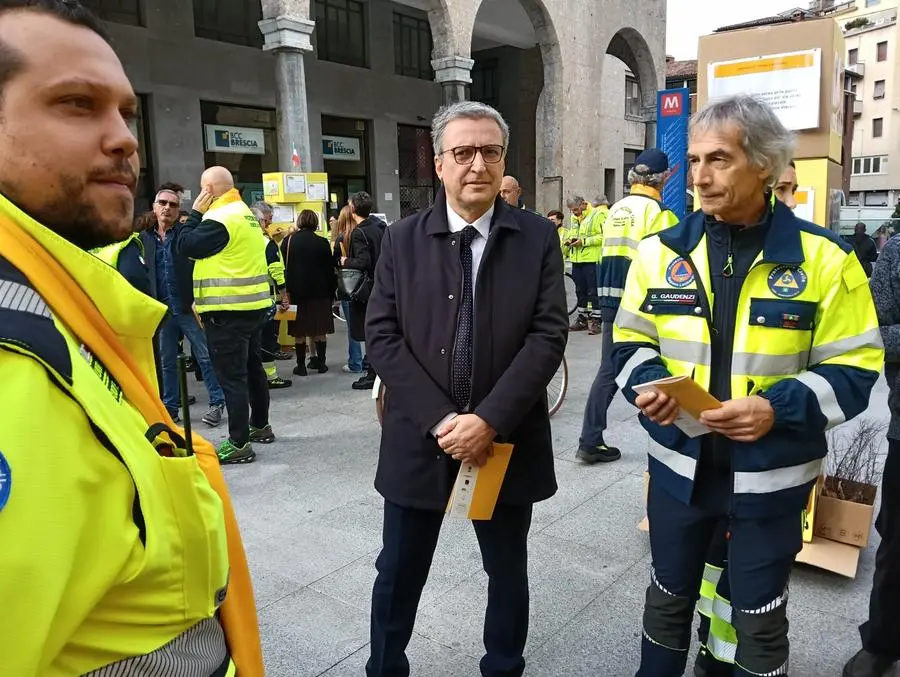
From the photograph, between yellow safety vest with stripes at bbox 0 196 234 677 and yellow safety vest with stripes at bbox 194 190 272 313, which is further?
yellow safety vest with stripes at bbox 194 190 272 313

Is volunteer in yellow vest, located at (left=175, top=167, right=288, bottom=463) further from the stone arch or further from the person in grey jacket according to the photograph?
the stone arch

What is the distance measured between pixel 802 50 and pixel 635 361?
8.44 ft

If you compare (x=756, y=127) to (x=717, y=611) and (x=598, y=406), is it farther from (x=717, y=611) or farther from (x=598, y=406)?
(x=598, y=406)

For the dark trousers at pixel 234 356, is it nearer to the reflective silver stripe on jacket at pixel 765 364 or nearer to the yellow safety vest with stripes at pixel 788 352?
the yellow safety vest with stripes at pixel 788 352

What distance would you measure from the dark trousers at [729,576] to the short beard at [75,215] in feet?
5.69

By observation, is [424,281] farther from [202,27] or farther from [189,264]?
[202,27]

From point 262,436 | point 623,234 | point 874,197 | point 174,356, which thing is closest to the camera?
point 623,234

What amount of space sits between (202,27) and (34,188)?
16823mm

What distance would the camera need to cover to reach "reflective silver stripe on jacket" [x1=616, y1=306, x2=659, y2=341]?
222 centimetres

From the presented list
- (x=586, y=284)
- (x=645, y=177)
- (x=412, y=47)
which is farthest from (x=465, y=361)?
(x=412, y=47)

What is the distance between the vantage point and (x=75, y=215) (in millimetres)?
962

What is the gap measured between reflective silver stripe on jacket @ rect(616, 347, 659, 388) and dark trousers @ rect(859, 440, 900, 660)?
0.95m

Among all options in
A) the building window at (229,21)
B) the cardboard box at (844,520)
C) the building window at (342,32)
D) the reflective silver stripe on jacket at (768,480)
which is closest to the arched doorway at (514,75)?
the building window at (342,32)

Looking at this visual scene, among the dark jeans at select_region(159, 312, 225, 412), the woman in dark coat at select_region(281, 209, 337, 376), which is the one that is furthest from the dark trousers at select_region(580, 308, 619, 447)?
the woman in dark coat at select_region(281, 209, 337, 376)
